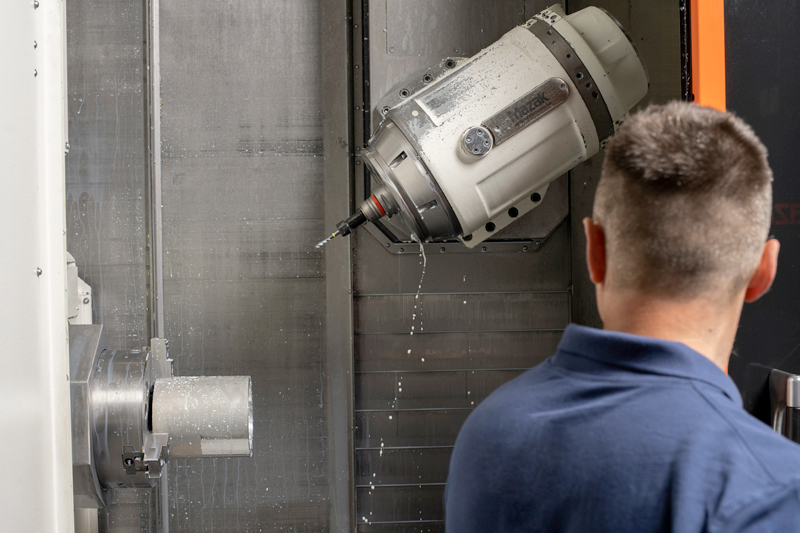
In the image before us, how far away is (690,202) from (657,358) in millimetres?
156

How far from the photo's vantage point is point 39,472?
2.24 feet

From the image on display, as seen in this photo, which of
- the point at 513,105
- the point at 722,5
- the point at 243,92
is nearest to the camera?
the point at 722,5

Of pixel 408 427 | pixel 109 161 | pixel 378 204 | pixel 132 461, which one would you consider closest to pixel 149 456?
pixel 132 461

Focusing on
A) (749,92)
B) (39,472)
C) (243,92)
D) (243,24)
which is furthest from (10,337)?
(243,24)

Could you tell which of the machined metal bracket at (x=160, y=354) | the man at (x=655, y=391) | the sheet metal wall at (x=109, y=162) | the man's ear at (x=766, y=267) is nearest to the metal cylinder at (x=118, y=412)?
the machined metal bracket at (x=160, y=354)

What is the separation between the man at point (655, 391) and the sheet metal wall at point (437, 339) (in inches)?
51.9

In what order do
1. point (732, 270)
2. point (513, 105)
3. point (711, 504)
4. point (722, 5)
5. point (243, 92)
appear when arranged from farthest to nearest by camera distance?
point (243, 92)
point (513, 105)
point (722, 5)
point (732, 270)
point (711, 504)

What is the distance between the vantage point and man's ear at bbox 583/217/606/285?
663 millimetres

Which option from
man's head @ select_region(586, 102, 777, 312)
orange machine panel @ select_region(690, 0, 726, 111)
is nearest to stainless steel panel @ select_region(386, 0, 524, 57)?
orange machine panel @ select_region(690, 0, 726, 111)

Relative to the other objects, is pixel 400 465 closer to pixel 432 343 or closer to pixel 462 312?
pixel 432 343

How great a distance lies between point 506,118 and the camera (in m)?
1.43

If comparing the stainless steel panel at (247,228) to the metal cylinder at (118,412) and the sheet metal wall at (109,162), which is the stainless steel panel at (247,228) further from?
the metal cylinder at (118,412)

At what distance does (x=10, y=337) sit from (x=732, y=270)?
748 mm

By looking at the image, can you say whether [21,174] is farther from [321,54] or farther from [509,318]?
[509,318]
